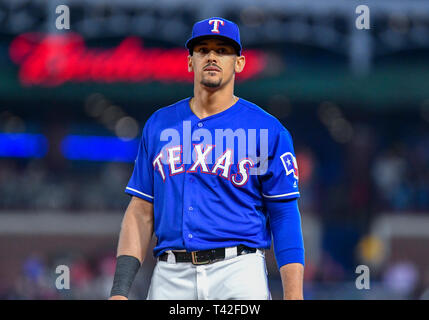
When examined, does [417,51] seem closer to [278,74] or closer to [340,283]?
[278,74]

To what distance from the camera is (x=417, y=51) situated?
74.3 feet

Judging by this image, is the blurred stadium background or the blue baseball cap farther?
the blurred stadium background

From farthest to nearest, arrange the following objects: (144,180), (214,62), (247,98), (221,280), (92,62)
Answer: (247,98), (92,62), (144,180), (214,62), (221,280)

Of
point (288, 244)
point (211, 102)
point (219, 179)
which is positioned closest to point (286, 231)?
point (288, 244)

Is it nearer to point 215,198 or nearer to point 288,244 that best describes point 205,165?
point 215,198

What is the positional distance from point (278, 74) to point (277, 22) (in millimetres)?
1708

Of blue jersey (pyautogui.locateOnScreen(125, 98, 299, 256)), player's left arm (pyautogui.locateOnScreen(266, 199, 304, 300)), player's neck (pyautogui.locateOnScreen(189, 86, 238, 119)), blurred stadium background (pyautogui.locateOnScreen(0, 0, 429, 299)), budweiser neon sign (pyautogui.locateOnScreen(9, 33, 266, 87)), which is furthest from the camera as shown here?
budweiser neon sign (pyautogui.locateOnScreen(9, 33, 266, 87))

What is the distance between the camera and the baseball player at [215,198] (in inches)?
127

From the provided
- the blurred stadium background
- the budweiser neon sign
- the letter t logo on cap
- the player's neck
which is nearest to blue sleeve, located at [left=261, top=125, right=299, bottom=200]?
the player's neck

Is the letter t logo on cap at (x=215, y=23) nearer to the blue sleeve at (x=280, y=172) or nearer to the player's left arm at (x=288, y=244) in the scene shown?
the blue sleeve at (x=280, y=172)

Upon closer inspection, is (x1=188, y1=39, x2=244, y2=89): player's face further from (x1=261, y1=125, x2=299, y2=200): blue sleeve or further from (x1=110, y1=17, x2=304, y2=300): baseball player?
(x1=261, y1=125, x2=299, y2=200): blue sleeve

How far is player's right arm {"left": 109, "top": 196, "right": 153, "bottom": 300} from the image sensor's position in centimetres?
326

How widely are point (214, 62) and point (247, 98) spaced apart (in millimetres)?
17569

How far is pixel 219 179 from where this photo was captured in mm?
3301
